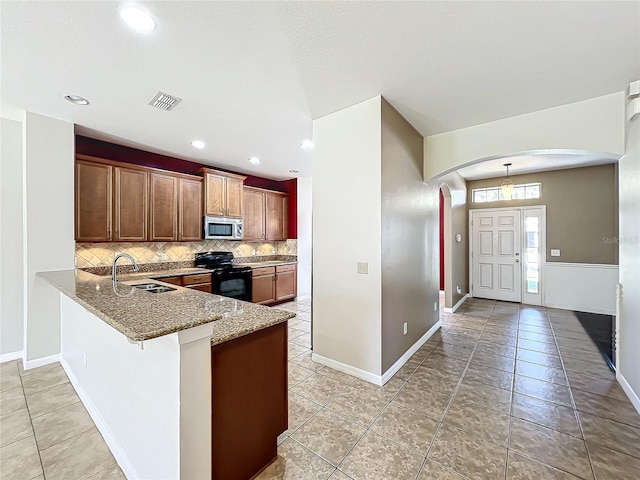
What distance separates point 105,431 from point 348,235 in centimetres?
245

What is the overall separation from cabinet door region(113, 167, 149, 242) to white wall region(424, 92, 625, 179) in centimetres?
404

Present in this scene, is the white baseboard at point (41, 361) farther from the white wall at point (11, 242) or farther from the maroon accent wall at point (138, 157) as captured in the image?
the maroon accent wall at point (138, 157)

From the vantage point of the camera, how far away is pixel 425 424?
206cm

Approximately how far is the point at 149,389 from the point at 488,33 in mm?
2913

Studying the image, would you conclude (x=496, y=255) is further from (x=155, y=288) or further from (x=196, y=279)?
(x=155, y=288)

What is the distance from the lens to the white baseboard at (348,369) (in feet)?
8.68

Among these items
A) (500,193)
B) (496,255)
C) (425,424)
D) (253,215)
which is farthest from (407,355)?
(500,193)

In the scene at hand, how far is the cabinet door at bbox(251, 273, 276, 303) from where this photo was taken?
16.4 ft

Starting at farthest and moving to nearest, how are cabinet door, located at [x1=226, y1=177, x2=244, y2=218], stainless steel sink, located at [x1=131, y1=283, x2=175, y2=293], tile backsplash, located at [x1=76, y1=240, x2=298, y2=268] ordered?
cabinet door, located at [x1=226, y1=177, x2=244, y2=218] → tile backsplash, located at [x1=76, y1=240, x2=298, y2=268] → stainless steel sink, located at [x1=131, y1=283, x2=175, y2=293]

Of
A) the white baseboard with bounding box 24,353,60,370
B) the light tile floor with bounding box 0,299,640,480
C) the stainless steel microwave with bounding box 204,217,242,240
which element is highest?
the stainless steel microwave with bounding box 204,217,242,240

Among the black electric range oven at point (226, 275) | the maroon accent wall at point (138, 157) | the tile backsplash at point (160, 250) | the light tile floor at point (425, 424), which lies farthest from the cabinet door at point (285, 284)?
the light tile floor at point (425, 424)

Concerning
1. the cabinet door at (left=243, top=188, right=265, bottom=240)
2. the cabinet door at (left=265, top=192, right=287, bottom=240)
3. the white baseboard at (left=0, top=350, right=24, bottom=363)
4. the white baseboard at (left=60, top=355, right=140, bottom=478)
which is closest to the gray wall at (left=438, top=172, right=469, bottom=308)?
the cabinet door at (left=265, top=192, right=287, bottom=240)

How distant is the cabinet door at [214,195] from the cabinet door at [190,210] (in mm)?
116

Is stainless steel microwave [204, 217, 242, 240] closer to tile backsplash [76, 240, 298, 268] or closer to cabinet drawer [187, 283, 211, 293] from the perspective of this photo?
tile backsplash [76, 240, 298, 268]
